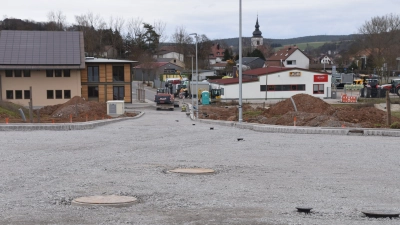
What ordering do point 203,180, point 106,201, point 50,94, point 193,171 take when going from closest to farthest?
point 106,201 → point 203,180 → point 193,171 → point 50,94

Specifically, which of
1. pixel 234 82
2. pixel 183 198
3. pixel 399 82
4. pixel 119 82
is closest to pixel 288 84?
pixel 234 82

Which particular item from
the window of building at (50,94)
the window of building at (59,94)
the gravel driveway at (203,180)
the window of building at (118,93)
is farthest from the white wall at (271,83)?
the gravel driveway at (203,180)

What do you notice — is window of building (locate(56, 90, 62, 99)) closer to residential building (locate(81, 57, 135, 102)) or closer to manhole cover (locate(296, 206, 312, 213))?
residential building (locate(81, 57, 135, 102))

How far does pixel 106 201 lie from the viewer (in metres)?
10.0

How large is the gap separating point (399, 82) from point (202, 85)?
90.7 ft

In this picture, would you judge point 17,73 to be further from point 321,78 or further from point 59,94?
point 321,78

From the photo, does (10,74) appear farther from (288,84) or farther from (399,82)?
(399,82)

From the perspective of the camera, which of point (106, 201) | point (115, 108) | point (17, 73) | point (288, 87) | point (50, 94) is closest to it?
point (106, 201)

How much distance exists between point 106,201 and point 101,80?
59389mm

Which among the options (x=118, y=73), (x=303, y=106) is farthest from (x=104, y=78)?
(x=303, y=106)

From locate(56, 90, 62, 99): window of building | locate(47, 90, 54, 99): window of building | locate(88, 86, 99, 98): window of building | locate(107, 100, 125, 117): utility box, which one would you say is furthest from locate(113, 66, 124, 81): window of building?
locate(107, 100, 125, 117): utility box

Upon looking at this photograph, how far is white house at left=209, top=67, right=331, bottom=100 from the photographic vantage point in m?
74.4

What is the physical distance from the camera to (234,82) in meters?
74.1

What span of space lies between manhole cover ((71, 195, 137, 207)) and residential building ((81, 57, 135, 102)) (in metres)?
58.6
